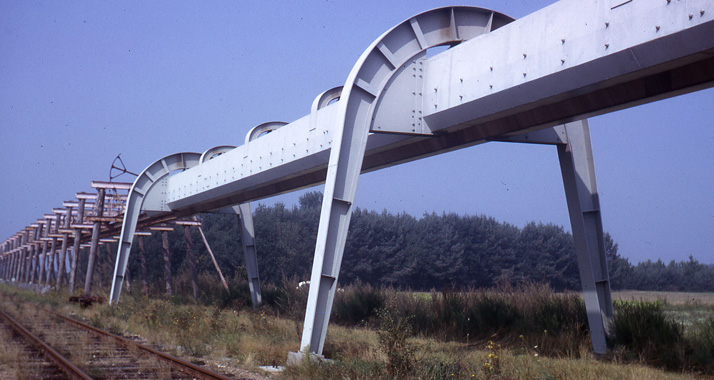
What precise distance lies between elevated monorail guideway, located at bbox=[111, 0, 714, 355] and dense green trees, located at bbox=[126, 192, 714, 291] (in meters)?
50.1

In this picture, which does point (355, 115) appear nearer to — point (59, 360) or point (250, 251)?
point (59, 360)

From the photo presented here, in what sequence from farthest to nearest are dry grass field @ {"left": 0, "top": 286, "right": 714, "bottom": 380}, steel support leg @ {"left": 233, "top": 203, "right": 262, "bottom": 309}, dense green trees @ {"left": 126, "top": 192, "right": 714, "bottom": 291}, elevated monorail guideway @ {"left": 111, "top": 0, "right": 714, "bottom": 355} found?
dense green trees @ {"left": 126, "top": 192, "right": 714, "bottom": 291} → steel support leg @ {"left": 233, "top": 203, "right": 262, "bottom": 309} → dry grass field @ {"left": 0, "top": 286, "right": 714, "bottom": 380} → elevated monorail guideway @ {"left": 111, "top": 0, "right": 714, "bottom": 355}

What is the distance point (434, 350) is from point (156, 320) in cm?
942

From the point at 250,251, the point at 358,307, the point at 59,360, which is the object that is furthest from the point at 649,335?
the point at 250,251

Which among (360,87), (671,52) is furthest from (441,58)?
(671,52)

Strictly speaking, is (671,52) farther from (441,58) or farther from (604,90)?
(441,58)

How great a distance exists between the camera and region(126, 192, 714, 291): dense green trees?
211 ft

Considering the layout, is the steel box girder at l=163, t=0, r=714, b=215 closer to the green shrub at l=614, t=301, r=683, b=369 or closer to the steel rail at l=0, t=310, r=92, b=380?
the green shrub at l=614, t=301, r=683, b=369

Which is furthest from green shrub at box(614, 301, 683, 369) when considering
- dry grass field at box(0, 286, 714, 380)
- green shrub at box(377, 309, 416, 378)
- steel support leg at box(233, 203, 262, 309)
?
steel support leg at box(233, 203, 262, 309)

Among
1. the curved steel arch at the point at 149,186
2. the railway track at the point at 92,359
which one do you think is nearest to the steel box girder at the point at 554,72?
the railway track at the point at 92,359

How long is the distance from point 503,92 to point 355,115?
8.82 feet

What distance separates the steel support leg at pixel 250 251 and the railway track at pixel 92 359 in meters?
8.45

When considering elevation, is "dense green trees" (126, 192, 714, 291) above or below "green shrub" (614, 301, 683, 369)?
above

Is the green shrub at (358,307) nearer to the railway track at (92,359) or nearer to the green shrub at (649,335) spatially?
the railway track at (92,359)
